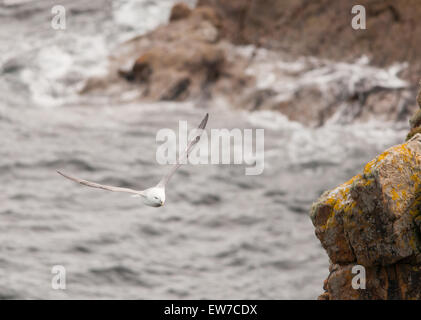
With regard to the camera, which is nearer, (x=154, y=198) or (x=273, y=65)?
(x=154, y=198)

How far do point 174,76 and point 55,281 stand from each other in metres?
14.5

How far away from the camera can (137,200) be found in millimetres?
32031

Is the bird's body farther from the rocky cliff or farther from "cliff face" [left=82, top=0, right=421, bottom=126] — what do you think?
"cliff face" [left=82, top=0, right=421, bottom=126]

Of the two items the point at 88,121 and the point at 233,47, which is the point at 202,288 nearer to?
the point at 88,121

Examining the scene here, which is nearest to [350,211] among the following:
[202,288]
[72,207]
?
[202,288]

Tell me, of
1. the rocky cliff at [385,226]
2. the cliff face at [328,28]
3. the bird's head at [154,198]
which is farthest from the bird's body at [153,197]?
the cliff face at [328,28]

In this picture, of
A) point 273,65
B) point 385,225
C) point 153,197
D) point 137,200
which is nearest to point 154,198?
point 153,197

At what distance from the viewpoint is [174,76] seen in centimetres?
3641

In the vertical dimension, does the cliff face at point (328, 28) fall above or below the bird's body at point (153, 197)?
above

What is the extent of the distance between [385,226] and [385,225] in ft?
0.05

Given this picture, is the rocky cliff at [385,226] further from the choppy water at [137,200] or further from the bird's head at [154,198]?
the choppy water at [137,200]

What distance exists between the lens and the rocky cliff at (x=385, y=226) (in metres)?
10.6

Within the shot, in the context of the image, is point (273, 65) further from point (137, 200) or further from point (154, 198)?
point (154, 198)

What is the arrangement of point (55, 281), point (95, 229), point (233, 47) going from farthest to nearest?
point (233, 47), point (95, 229), point (55, 281)
